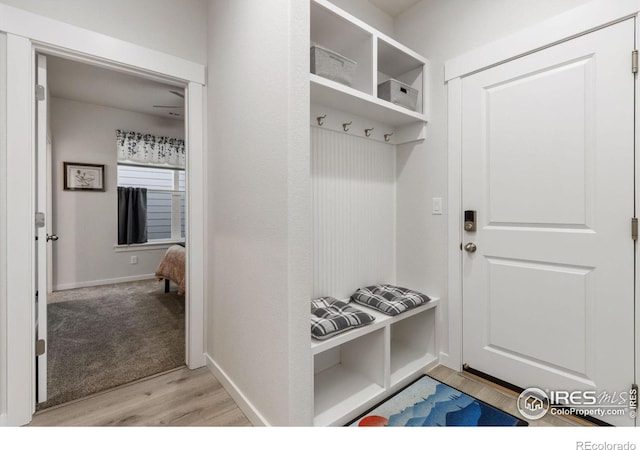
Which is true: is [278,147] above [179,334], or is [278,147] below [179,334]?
above

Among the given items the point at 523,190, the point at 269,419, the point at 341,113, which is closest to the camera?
the point at 269,419

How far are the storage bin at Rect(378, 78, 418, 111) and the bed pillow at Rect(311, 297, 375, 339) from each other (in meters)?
1.35

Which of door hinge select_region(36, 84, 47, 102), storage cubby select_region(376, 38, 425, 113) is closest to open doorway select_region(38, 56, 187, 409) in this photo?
door hinge select_region(36, 84, 47, 102)

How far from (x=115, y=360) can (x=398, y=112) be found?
8.71 ft

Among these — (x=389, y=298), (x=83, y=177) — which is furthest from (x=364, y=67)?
(x=83, y=177)

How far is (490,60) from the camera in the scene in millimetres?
1819

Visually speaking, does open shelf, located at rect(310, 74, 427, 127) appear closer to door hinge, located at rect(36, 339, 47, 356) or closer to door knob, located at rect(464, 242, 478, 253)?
door knob, located at rect(464, 242, 478, 253)

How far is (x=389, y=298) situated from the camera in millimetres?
1990

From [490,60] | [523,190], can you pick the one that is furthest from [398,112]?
[523,190]

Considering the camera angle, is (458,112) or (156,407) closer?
(156,407)

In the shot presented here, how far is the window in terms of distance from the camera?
5094mm

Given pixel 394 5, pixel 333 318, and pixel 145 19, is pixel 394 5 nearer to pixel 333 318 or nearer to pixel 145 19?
pixel 145 19

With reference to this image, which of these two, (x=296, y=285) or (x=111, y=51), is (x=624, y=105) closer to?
(x=296, y=285)

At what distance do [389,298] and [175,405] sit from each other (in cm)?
140
